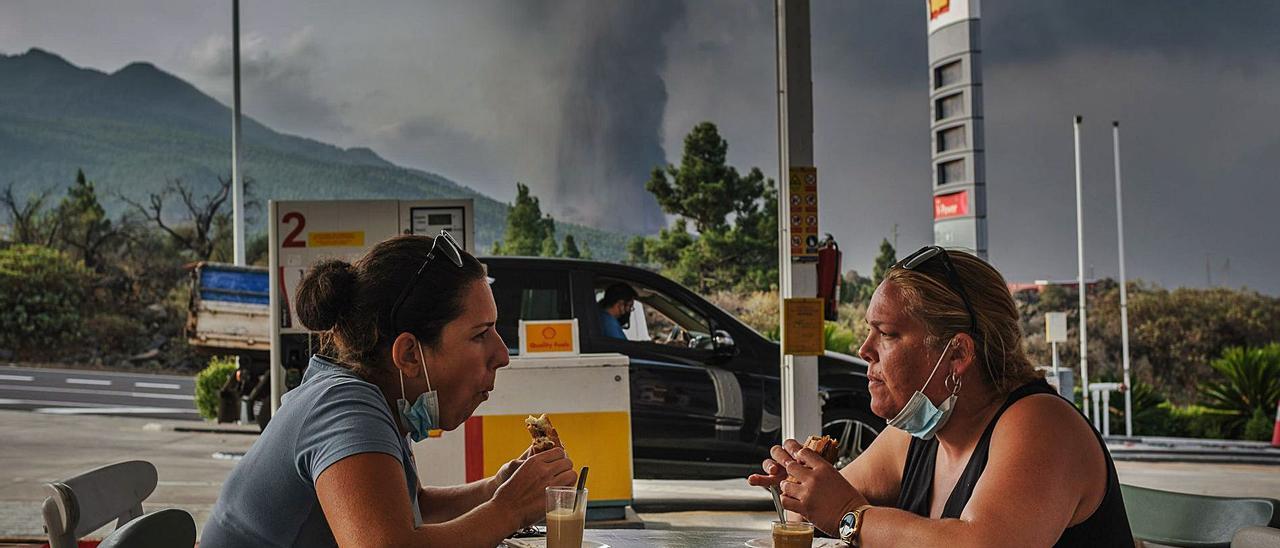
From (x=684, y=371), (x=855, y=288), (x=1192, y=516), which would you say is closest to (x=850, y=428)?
(x=684, y=371)

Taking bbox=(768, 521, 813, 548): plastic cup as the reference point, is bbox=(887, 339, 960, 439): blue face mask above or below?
above

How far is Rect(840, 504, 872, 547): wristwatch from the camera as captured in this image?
1922 millimetres

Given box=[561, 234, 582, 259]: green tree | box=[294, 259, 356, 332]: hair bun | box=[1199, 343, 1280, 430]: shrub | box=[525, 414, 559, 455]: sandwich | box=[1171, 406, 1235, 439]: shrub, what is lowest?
box=[1171, 406, 1235, 439]: shrub

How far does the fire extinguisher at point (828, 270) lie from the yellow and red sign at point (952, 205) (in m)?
3.81

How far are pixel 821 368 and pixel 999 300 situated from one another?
470 centimetres

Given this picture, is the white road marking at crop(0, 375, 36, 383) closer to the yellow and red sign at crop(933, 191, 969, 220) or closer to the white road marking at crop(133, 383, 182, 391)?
the white road marking at crop(133, 383, 182, 391)

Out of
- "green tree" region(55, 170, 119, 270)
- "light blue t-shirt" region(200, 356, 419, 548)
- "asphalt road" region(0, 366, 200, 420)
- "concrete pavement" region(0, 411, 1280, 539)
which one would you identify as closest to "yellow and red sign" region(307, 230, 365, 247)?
"concrete pavement" region(0, 411, 1280, 539)

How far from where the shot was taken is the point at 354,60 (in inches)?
566

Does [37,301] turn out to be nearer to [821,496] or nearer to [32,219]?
[32,219]

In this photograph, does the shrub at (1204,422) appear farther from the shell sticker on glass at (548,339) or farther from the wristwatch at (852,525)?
the wristwatch at (852,525)

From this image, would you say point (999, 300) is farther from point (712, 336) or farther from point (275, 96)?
point (275, 96)

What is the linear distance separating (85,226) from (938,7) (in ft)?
27.1

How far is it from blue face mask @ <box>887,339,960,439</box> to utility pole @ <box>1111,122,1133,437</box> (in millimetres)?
8973

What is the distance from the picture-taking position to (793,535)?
75.6 inches
